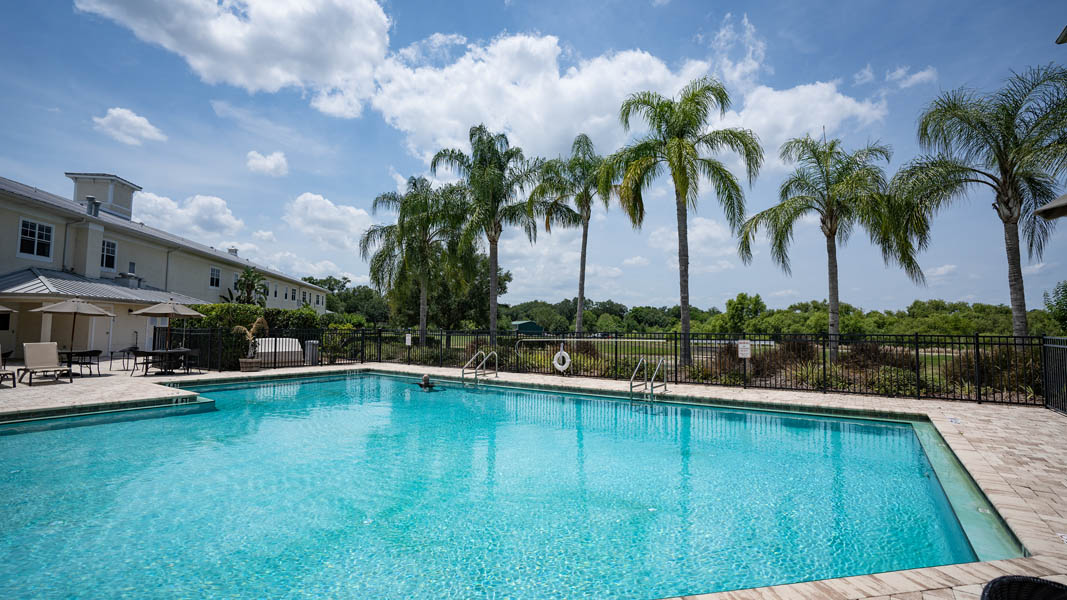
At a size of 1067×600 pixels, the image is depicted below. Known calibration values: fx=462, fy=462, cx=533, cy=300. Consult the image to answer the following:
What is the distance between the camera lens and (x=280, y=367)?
1631cm

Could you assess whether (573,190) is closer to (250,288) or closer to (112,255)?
(112,255)

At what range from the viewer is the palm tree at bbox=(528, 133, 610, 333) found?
18734mm

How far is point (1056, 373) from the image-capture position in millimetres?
8305

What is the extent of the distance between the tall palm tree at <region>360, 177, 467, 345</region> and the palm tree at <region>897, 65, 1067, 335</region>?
15.1 meters

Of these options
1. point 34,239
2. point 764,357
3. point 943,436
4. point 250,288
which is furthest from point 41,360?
point 764,357

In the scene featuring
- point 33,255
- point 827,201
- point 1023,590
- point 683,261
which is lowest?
point 1023,590

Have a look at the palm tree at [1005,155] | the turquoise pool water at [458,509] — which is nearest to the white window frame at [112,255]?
the turquoise pool water at [458,509]

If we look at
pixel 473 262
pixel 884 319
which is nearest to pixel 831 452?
pixel 473 262

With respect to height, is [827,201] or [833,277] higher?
[827,201]

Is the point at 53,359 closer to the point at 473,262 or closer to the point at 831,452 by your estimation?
the point at 473,262

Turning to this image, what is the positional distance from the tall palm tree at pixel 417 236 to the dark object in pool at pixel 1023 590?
702 inches

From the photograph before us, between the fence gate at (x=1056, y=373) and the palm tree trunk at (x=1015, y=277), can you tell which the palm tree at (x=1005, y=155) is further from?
the fence gate at (x=1056, y=373)

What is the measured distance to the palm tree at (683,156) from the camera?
1343cm

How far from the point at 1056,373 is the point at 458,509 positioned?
35.3 feet
